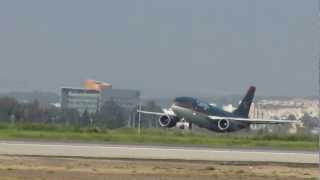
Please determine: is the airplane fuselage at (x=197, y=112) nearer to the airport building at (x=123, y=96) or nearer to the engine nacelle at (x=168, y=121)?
the engine nacelle at (x=168, y=121)

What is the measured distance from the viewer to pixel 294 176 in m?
29.5

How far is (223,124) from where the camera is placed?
303 feet

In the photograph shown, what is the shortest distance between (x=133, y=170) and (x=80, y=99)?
104 metres

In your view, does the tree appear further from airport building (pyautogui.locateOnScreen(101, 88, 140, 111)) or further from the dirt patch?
the dirt patch

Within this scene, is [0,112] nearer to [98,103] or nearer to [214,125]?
[98,103]

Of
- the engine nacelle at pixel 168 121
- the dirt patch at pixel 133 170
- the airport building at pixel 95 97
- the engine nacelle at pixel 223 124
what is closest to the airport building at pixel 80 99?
the airport building at pixel 95 97

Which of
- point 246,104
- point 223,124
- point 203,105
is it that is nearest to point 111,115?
point 203,105

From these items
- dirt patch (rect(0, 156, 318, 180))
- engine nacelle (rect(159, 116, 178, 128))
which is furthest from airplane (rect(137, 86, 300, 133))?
Result: dirt patch (rect(0, 156, 318, 180))

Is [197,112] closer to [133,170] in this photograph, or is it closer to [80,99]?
[80,99]

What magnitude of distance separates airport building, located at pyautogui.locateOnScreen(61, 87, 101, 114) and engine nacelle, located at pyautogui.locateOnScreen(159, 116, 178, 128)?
2281 centimetres

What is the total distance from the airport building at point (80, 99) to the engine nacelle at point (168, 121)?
898 inches

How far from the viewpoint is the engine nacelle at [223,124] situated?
299 ft

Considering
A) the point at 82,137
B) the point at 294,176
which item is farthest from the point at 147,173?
the point at 82,137

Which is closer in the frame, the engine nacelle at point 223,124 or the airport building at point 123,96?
the engine nacelle at point 223,124
